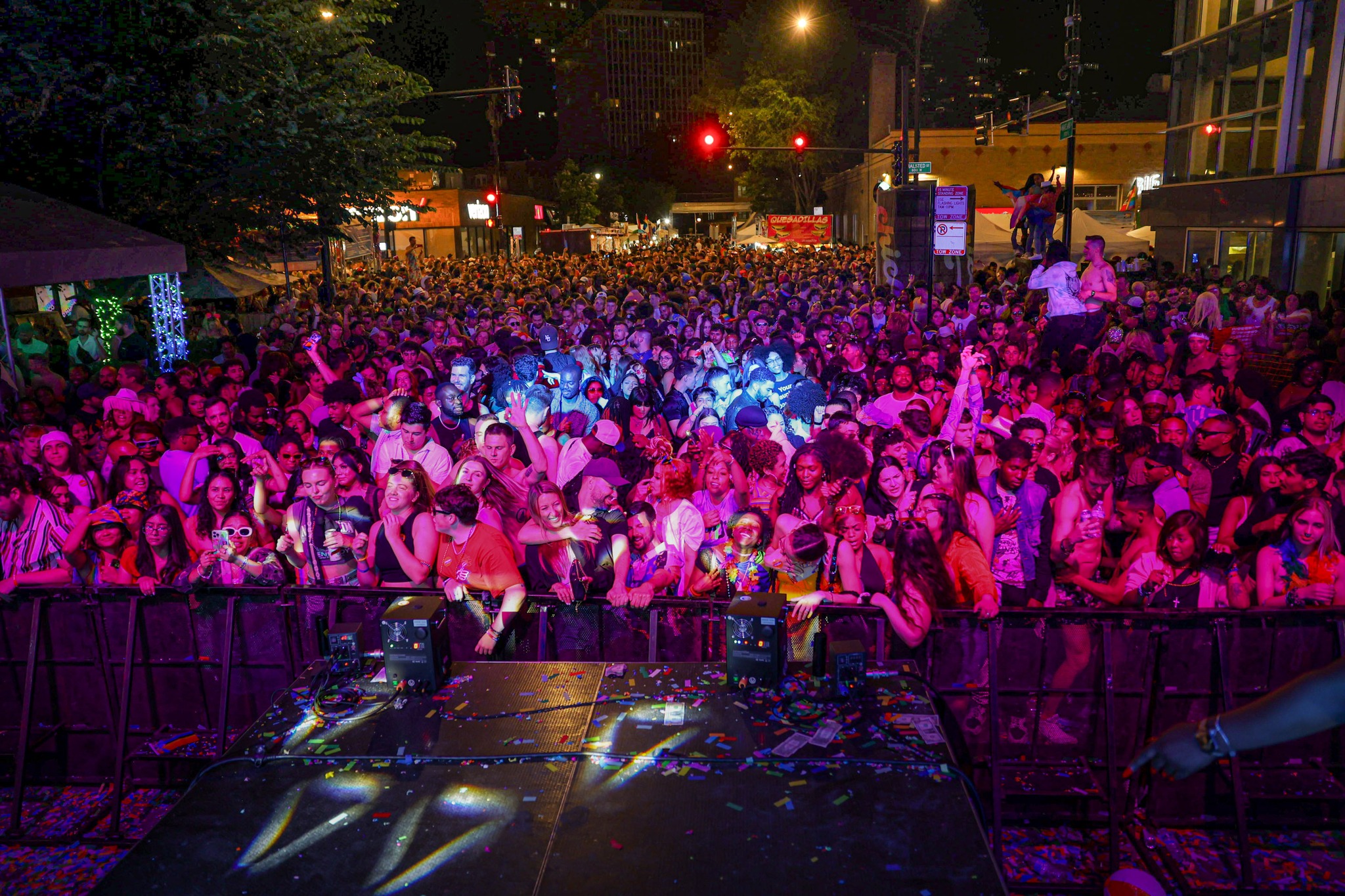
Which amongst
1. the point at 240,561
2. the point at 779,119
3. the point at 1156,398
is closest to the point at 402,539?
the point at 240,561

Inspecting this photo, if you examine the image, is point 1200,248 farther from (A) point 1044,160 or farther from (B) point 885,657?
(B) point 885,657

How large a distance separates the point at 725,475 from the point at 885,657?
154cm

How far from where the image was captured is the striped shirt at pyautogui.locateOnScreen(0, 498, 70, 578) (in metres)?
5.76

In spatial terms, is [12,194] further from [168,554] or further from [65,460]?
[168,554]

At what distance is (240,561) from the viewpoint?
5.53 metres

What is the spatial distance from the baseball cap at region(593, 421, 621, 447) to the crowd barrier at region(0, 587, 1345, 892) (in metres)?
2.44

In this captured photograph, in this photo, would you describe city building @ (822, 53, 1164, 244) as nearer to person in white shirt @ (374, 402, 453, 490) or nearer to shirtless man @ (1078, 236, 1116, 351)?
shirtless man @ (1078, 236, 1116, 351)

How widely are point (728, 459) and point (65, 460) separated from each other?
189 inches

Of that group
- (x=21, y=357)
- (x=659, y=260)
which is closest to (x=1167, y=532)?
(x=21, y=357)

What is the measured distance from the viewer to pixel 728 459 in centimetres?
627

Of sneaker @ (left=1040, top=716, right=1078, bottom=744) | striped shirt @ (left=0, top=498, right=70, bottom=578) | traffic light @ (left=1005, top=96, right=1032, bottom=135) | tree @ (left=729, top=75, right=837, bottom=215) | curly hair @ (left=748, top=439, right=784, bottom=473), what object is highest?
tree @ (left=729, top=75, right=837, bottom=215)

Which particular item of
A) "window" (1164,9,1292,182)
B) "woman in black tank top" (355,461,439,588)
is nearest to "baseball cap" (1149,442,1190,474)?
"woman in black tank top" (355,461,439,588)

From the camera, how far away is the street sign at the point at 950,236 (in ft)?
54.9

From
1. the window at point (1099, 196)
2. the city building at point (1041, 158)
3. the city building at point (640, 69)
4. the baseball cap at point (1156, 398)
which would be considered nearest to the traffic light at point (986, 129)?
the city building at point (1041, 158)
